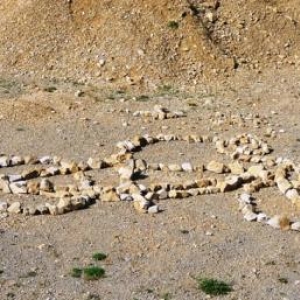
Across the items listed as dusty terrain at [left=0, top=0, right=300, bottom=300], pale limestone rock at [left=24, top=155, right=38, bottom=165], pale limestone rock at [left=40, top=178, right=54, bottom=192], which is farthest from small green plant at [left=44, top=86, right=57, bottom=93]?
pale limestone rock at [left=40, top=178, right=54, bottom=192]

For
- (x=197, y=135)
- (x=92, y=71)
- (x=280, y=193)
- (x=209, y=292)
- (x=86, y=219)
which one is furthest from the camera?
(x=92, y=71)

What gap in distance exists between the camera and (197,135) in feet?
58.4

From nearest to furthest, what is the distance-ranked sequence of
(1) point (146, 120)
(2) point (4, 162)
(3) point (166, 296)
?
(3) point (166, 296)
(2) point (4, 162)
(1) point (146, 120)

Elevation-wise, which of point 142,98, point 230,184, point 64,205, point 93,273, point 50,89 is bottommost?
point 93,273

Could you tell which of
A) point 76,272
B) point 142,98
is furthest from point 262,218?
point 142,98

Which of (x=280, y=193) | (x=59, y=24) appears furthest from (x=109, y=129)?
(x=59, y=24)

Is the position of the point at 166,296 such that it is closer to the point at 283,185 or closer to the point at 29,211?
the point at 29,211

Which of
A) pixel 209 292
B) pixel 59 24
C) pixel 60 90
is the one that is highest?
pixel 59 24

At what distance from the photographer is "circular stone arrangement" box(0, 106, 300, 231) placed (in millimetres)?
13484

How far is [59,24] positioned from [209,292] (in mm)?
14778

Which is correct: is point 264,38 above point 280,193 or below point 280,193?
above

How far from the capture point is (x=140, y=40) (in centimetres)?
2319

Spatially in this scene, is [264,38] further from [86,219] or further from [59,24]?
[86,219]

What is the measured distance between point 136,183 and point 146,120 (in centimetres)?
433
